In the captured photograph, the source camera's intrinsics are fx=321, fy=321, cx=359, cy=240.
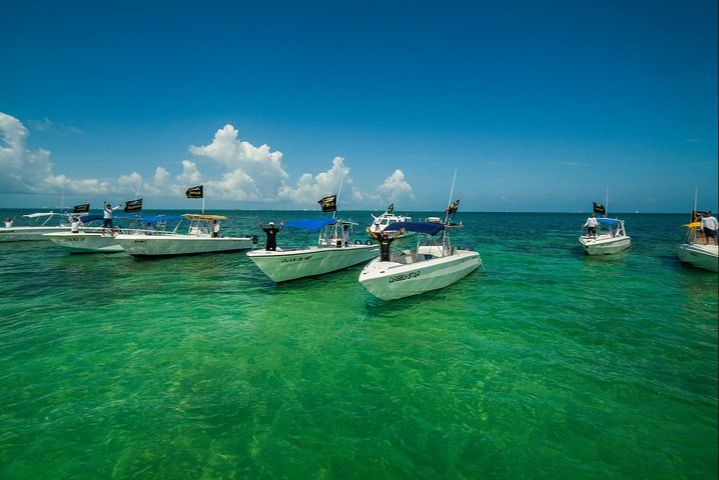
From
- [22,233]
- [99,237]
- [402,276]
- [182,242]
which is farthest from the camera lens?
[22,233]

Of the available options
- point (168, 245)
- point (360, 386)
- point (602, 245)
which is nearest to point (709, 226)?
point (360, 386)

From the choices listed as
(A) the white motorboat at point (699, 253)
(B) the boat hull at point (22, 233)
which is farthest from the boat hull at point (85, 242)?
(A) the white motorboat at point (699, 253)

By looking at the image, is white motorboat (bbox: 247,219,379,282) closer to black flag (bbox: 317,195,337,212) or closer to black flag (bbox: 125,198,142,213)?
black flag (bbox: 317,195,337,212)

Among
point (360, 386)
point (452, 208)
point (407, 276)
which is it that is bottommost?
point (360, 386)

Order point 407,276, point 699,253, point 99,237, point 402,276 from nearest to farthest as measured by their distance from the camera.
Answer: point 699,253
point 402,276
point 407,276
point 99,237

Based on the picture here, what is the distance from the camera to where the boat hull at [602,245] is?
90.7 ft

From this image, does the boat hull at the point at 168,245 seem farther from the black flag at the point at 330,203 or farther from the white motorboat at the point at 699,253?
the white motorboat at the point at 699,253

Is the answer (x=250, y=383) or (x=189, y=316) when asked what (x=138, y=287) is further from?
(x=250, y=383)

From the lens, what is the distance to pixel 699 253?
912 cm

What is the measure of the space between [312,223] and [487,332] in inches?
458

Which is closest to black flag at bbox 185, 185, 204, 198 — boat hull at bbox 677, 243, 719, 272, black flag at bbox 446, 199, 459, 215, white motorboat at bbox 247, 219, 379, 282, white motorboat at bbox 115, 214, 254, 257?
white motorboat at bbox 115, 214, 254, 257

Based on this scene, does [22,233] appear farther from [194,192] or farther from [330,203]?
[330,203]

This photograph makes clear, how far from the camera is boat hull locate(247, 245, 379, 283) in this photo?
17.6 metres

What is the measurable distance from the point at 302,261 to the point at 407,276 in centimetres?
709
